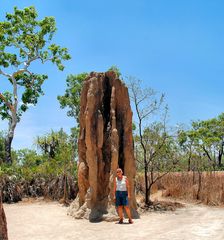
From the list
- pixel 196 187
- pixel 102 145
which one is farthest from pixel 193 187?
pixel 102 145

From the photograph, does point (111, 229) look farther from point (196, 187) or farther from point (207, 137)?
point (207, 137)

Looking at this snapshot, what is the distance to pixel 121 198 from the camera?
10.2 metres

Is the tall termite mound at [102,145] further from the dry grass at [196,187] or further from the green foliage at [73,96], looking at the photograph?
the green foliage at [73,96]

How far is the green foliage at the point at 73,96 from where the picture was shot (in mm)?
30028

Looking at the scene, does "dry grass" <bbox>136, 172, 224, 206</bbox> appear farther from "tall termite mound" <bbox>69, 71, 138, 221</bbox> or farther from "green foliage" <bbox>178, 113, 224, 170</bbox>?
"green foliage" <bbox>178, 113, 224, 170</bbox>

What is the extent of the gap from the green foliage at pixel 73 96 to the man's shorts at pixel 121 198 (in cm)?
2017

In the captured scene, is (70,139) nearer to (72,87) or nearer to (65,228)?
(72,87)

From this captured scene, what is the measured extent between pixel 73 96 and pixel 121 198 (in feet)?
68.6

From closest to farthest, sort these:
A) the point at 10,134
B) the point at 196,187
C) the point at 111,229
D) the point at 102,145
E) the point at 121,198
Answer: the point at 111,229 → the point at 121,198 → the point at 102,145 → the point at 196,187 → the point at 10,134

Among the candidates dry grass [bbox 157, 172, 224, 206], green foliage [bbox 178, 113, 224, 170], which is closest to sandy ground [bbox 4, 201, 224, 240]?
dry grass [bbox 157, 172, 224, 206]

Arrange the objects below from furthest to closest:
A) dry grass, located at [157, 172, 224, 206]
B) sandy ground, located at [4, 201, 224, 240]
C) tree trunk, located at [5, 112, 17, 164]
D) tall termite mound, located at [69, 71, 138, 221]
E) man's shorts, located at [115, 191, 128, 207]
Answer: tree trunk, located at [5, 112, 17, 164]
dry grass, located at [157, 172, 224, 206]
tall termite mound, located at [69, 71, 138, 221]
man's shorts, located at [115, 191, 128, 207]
sandy ground, located at [4, 201, 224, 240]

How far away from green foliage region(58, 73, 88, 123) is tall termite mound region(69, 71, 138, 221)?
17182mm

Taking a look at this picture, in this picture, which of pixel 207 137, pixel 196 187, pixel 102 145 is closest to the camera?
pixel 102 145

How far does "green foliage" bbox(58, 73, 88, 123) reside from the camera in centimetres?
3003
